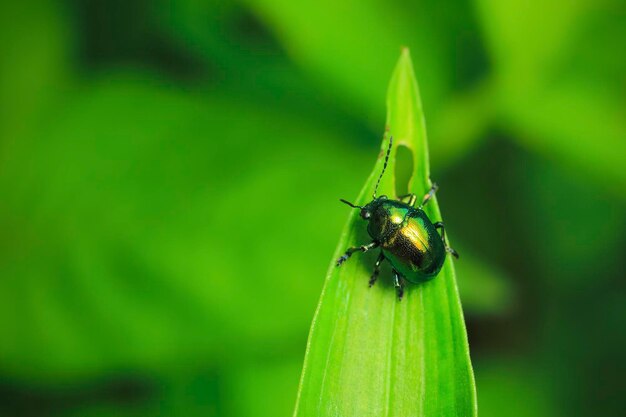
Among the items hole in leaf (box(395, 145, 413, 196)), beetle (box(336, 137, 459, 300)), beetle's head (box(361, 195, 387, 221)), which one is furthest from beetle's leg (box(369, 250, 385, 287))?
hole in leaf (box(395, 145, 413, 196))

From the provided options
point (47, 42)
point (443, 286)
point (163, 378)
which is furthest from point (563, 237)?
point (47, 42)

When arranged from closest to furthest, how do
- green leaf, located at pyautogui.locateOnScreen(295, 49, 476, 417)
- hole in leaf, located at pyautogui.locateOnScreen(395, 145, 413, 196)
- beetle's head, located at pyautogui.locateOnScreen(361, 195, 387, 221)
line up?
1. green leaf, located at pyautogui.locateOnScreen(295, 49, 476, 417)
2. beetle's head, located at pyautogui.locateOnScreen(361, 195, 387, 221)
3. hole in leaf, located at pyautogui.locateOnScreen(395, 145, 413, 196)

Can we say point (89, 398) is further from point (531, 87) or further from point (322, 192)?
point (531, 87)

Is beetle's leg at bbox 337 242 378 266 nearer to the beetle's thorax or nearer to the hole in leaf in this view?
the beetle's thorax

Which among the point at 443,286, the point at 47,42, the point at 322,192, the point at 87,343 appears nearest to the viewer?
the point at 443,286

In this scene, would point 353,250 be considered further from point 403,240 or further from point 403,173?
point 403,173

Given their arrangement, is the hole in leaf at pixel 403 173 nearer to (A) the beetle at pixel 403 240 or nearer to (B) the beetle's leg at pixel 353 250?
(A) the beetle at pixel 403 240
